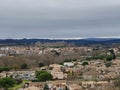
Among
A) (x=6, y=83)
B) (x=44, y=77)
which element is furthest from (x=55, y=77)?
Result: (x=6, y=83)

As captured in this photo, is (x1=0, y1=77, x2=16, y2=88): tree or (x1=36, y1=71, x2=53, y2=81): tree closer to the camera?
(x1=0, y1=77, x2=16, y2=88): tree

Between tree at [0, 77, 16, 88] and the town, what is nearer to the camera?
the town

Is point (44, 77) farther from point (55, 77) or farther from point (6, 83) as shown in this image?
point (6, 83)

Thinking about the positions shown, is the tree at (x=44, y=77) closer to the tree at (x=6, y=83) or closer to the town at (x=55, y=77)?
the town at (x=55, y=77)

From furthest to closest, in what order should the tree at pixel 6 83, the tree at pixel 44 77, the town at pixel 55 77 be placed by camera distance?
the tree at pixel 44 77 → the tree at pixel 6 83 → the town at pixel 55 77

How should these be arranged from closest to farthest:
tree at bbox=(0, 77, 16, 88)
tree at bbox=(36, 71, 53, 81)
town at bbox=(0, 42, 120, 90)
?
town at bbox=(0, 42, 120, 90) → tree at bbox=(0, 77, 16, 88) → tree at bbox=(36, 71, 53, 81)

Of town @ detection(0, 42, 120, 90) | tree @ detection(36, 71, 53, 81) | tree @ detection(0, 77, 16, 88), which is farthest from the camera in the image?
tree @ detection(36, 71, 53, 81)

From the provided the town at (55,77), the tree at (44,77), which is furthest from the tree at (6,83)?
the tree at (44,77)

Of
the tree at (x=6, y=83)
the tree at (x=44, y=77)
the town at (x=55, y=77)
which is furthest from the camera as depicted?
the tree at (x=44, y=77)

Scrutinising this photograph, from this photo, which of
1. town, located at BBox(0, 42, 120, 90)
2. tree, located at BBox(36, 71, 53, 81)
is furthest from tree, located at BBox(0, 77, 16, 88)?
tree, located at BBox(36, 71, 53, 81)

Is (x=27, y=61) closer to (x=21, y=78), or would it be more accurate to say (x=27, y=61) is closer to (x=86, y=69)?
(x=86, y=69)

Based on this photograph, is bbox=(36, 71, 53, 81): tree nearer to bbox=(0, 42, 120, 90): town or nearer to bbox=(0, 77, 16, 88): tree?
bbox=(0, 42, 120, 90): town
